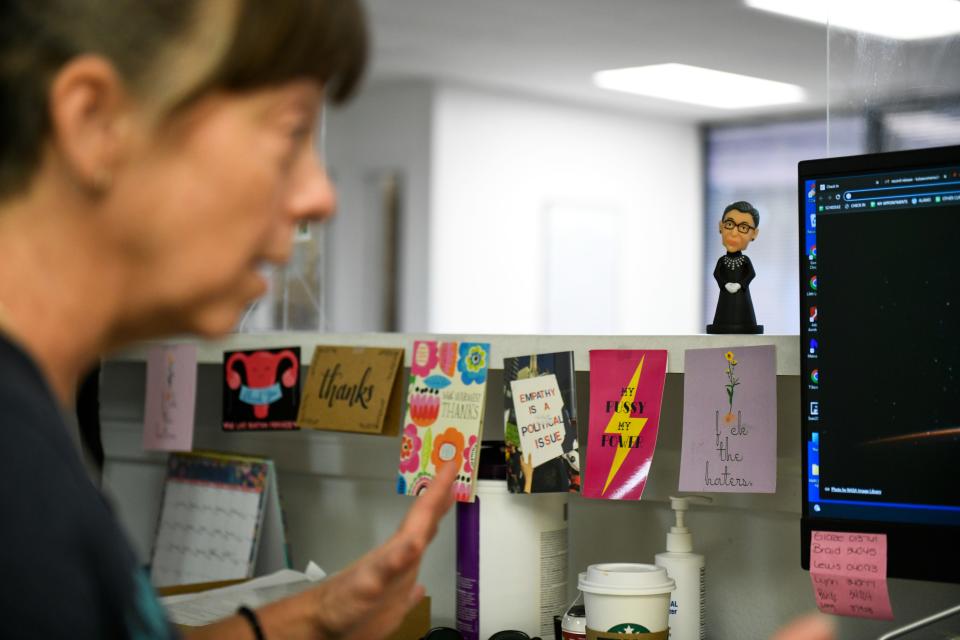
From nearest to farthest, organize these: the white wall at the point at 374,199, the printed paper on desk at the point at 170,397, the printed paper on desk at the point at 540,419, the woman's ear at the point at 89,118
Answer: the woman's ear at the point at 89,118 < the printed paper on desk at the point at 540,419 < the printed paper on desk at the point at 170,397 < the white wall at the point at 374,199

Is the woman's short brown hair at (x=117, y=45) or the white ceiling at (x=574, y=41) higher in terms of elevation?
the white ceiling at (x=574, y=41)

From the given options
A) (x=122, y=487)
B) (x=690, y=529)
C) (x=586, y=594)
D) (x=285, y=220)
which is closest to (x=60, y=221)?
(x=285, y=220)

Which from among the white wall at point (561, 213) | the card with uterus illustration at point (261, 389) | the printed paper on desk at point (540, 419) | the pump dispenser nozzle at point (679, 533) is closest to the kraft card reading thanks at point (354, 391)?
the card with uterus illustration at point (261, 389)

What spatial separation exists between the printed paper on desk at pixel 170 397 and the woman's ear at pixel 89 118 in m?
0.98

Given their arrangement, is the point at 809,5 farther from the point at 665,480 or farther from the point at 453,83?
the point at 665,480

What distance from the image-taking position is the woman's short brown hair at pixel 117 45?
18.5 inches

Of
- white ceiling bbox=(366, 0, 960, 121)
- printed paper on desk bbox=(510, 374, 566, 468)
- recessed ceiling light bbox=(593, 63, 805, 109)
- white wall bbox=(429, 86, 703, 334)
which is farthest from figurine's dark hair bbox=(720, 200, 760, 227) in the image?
recessed ceiling light bbox=(593, 63, 805, 109)

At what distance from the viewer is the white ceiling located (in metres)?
4.90

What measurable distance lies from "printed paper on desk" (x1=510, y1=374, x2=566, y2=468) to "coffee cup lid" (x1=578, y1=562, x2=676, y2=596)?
5.8 inches

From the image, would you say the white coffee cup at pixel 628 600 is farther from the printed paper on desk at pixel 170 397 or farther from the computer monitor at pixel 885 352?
the printed paper on desk at pixel 170 397

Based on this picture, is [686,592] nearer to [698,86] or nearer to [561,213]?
[698,86]

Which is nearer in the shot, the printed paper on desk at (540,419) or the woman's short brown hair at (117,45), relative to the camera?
the woman's short brown hair at (117,45)

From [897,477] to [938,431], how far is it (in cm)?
5

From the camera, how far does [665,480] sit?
117 centimetres
